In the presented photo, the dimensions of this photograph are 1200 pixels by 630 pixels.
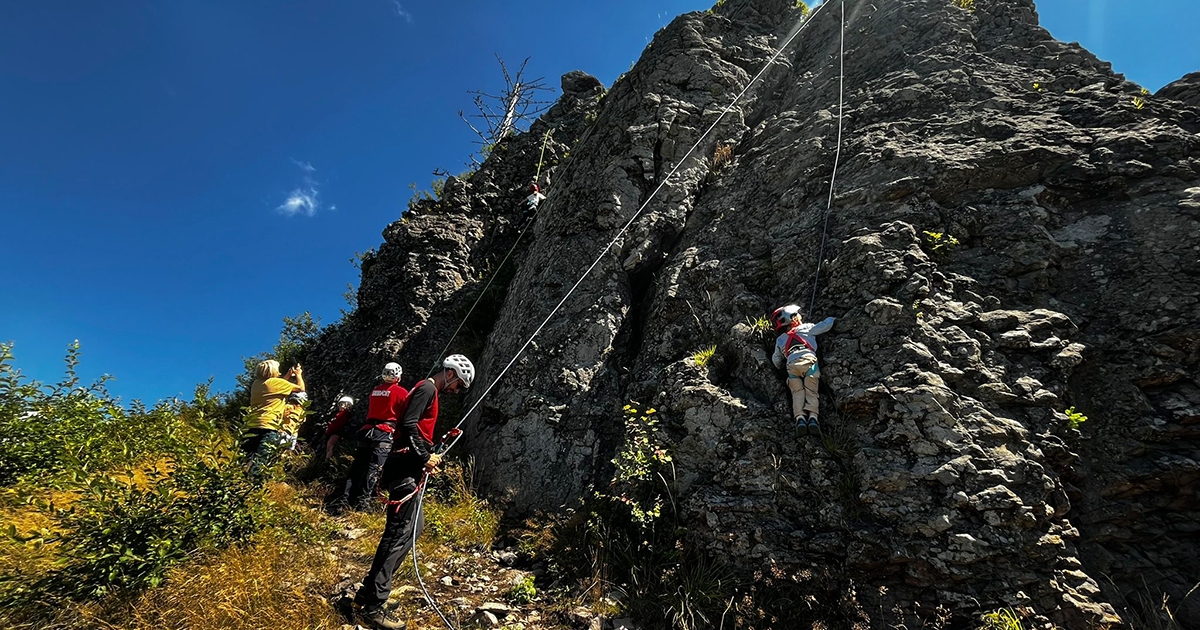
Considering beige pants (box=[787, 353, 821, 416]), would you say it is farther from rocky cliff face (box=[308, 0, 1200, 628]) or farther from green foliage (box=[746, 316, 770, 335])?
green foliage (box=[746, 316, 770, 335])

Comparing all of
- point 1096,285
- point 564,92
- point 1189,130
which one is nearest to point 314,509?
point 1096,285

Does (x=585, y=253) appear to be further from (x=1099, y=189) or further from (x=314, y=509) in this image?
(x=1099, y=189)

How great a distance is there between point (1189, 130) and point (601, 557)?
8.75 metres

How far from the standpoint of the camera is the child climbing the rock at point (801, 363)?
5.04 meters

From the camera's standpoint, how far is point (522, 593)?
15.6 feet

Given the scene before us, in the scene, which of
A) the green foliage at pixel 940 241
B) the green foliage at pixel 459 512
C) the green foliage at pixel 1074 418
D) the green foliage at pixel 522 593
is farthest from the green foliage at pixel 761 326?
the green foliage at pixel 459 512

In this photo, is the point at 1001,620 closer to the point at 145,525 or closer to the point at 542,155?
the point at 145,525

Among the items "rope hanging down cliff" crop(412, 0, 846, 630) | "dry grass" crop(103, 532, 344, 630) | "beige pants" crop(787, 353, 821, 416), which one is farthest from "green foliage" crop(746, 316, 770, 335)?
"dry grass" crop(103, 532, 344, 630)

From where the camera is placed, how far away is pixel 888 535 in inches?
163

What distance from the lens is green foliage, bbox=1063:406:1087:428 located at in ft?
14.2

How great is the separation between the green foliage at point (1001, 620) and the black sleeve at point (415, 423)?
4.73 metres

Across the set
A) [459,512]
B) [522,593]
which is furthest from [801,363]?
[459,512]

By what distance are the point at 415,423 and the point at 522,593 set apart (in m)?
2.10

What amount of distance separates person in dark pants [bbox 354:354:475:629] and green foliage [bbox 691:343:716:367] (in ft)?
9.68
